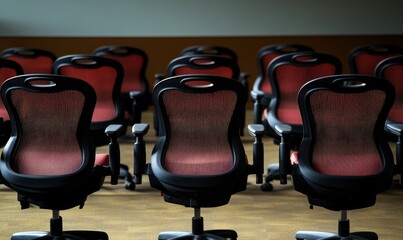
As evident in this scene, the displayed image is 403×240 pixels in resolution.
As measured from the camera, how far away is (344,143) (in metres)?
4.20

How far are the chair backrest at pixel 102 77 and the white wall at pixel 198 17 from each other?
15.5 feet

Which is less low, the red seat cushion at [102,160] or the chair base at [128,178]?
the red seat cushion at [102,160]

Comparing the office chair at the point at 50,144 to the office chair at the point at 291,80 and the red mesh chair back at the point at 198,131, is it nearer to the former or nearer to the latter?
the red mesh chair back at the point at 198,131

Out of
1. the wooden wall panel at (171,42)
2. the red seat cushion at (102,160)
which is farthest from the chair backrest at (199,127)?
the wooden wall panel at (171,42)

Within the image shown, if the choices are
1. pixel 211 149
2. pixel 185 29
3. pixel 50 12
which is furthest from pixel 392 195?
pixel 50 12

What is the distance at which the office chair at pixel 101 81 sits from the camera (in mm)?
5934

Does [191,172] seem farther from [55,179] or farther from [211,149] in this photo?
[55,179]

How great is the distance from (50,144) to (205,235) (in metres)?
0.98

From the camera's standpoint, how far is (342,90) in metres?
4.05

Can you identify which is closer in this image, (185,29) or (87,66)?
(87,66)

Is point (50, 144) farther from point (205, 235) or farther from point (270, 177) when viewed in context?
point (270, 177)

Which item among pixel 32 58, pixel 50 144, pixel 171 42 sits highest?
pixel 50 144

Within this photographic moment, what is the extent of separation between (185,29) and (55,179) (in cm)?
673

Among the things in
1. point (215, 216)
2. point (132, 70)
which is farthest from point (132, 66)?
point (215, 216)
